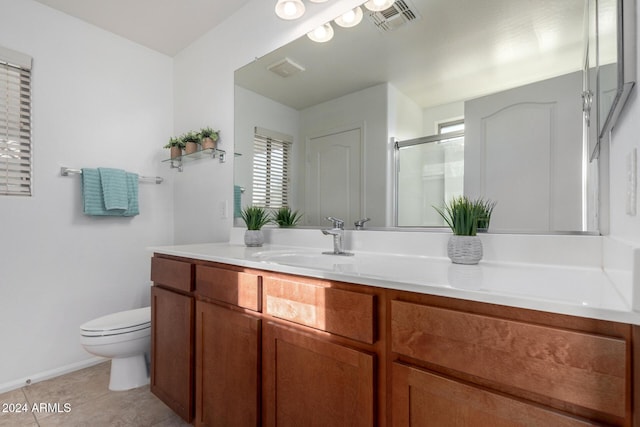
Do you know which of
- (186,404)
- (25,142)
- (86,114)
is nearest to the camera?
(186,404)

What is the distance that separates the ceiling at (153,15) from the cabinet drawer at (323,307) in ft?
6.57

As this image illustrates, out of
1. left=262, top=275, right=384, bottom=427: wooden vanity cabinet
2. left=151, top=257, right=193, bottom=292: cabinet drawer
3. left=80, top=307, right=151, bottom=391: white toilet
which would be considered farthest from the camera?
left=80, top=307, right=151, bottom=391: white toilet

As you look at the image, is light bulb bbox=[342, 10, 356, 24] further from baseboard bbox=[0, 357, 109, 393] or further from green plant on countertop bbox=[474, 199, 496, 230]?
baseboard bbox=[0, 357, 109, 393]

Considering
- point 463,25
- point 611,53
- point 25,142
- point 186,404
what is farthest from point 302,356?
point 25,142

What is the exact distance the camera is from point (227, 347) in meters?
1.26

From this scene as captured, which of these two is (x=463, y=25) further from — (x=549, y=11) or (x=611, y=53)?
(x=611, y=53)

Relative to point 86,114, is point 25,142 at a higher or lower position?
lower

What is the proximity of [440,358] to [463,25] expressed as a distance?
1.23 metres

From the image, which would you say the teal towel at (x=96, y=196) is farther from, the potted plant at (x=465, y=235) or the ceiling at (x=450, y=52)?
the potted plant at (x=465, y=235)

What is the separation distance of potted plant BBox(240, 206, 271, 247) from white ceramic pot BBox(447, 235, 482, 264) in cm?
114

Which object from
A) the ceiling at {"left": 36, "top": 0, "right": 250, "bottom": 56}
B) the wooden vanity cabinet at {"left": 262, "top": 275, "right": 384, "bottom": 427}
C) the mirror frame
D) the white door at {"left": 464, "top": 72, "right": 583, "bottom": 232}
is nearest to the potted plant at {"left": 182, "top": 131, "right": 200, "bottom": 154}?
the ceiling at {"left": 36, "top": 0, "right": 250, "bottom": 56}

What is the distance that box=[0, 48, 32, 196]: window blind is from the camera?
194 centimetres

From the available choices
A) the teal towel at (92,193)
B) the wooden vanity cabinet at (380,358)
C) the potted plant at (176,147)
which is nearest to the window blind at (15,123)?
the teal towel at (92,193)

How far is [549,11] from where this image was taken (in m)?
1.06
